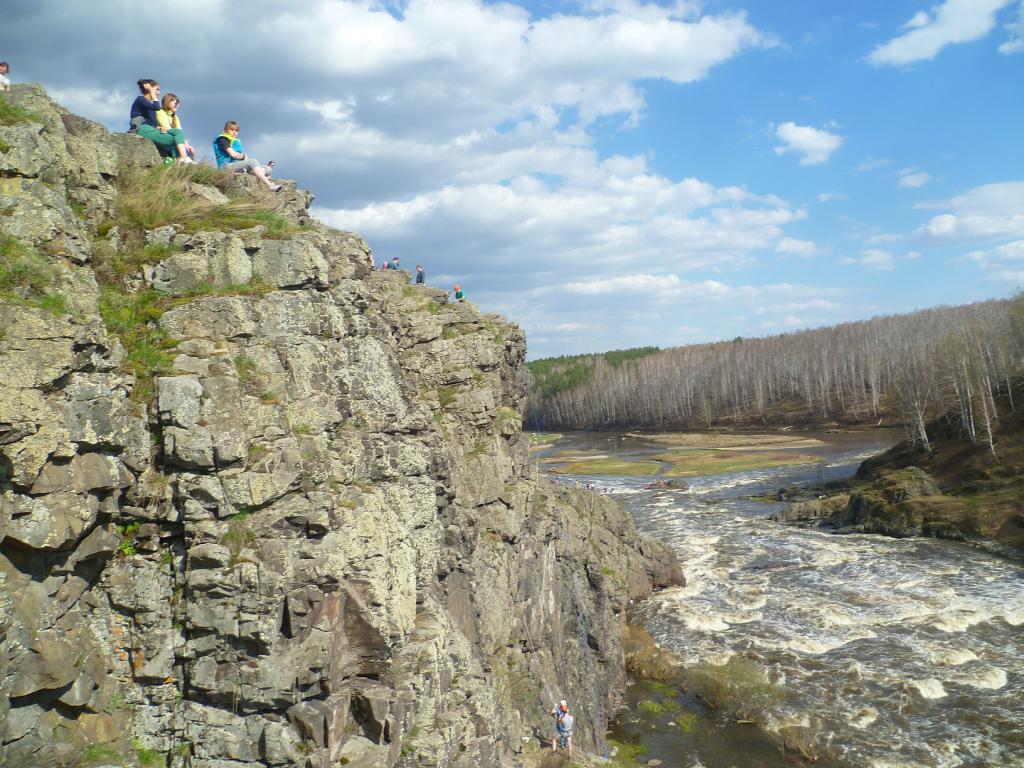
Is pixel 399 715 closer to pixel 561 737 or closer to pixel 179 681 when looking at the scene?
pixel 179 681

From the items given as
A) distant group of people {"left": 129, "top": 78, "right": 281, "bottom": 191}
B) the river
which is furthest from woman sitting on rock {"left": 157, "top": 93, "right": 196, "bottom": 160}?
the river

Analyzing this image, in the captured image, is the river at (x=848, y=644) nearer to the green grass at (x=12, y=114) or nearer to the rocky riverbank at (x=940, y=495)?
the rocky riverbank at (x=940, y=495)

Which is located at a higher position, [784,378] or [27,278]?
[27,278]

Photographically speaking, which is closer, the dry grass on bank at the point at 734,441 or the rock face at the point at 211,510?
the rock face at the point at 211,510

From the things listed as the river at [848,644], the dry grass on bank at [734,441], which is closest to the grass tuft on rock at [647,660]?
the river at [848,644]

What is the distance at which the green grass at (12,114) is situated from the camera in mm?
11250

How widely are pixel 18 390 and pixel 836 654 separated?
1334 inches

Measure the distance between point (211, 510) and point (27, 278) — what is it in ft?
15.4

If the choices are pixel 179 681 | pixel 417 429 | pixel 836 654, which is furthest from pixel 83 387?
pixel 836 654

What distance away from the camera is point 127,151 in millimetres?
14289

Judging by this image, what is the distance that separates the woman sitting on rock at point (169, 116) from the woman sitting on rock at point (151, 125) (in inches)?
2.9

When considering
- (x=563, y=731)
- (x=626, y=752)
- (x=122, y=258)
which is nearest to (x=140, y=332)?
(x=122, y=258)

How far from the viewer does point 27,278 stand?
1052 centimetres

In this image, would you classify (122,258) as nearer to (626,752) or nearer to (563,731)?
(563,731)
